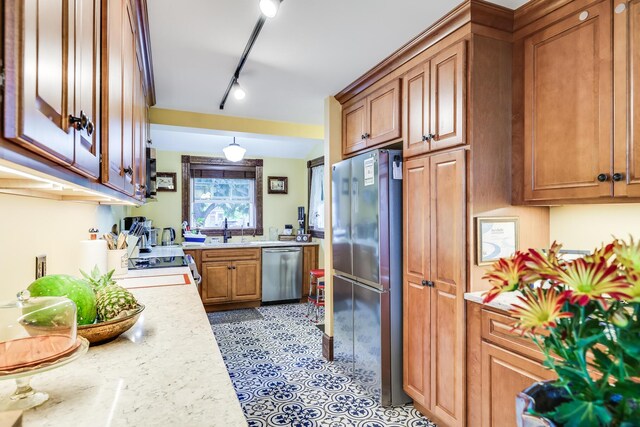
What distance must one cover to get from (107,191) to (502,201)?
1.88m

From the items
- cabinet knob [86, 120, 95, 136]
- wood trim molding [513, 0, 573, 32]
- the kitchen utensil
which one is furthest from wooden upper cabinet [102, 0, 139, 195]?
the kitchen utensil

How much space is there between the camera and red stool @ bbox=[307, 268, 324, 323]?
4.29m

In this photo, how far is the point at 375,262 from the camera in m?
2.33

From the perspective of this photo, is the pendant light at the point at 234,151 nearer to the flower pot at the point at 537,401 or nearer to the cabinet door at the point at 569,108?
the cabinet door at the point at 569,108

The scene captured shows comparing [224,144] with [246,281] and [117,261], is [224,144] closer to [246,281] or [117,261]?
[246,281]

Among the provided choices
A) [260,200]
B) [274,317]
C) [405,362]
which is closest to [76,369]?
[405,362]

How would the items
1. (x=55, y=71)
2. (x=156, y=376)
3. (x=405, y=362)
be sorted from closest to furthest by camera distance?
(x=55, y=71) → (x=156, y=376) → (x=405, y=362)

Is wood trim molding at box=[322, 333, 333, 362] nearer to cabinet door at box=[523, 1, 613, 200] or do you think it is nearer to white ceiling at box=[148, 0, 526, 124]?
cabinet door at box=[523, 1, 613, 200]

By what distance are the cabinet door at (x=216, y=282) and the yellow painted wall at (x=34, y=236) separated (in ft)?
8.68

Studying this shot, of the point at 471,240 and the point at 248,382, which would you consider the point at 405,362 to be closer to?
the point at 471,240

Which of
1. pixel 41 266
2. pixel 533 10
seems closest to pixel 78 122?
pixel 41 266

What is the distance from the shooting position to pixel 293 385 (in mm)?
2615

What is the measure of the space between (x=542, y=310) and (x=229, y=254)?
468cm

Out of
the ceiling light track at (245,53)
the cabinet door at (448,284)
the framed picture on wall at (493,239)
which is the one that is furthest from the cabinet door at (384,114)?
the ceiling light track at (245,53)
